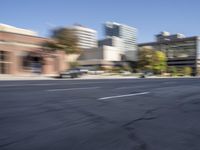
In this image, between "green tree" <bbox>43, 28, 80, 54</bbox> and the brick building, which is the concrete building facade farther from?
"green tree" <bbox>43, 28, 80, 54</bbox>

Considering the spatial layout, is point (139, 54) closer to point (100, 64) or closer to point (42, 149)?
point (100, 64)

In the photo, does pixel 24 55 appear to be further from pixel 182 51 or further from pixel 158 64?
pixel 182 51

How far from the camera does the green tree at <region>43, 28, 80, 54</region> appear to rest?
49.3m

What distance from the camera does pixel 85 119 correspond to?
6.80 meters

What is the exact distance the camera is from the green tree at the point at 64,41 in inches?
1941

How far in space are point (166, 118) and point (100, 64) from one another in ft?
332

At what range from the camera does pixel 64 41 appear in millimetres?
49500

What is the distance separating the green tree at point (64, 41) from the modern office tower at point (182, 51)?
71111 mm


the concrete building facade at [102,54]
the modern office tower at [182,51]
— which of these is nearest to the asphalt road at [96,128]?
the modern office tower at [182,51]

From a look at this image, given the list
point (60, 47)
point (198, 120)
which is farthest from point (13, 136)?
point (60, 47)

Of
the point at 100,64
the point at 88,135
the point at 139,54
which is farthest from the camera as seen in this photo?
the point at 100,64

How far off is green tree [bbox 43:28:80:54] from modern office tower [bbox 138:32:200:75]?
7111cm

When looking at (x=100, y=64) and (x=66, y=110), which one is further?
(x=100, y=64)

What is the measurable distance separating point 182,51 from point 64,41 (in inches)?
3078
